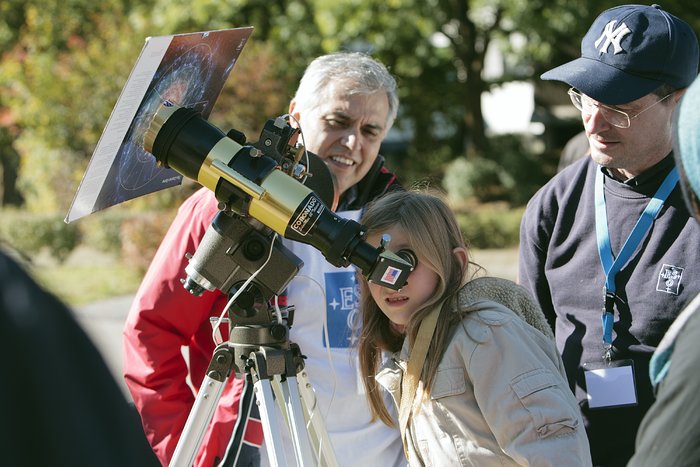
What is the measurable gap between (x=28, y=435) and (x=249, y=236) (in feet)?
4.18

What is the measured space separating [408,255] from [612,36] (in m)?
0.98

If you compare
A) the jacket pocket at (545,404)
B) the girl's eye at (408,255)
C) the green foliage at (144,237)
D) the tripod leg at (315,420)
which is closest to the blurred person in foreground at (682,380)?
the jacket pocket at (545,404)

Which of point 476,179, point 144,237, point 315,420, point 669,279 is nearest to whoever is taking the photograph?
point 315,420

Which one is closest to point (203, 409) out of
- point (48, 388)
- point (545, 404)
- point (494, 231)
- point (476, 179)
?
point (545, 404)

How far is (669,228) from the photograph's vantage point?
2.56 metres

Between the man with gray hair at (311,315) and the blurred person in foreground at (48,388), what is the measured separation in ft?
4.36

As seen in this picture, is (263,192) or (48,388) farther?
(263,192)

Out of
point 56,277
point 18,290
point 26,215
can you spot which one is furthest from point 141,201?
point 18,290

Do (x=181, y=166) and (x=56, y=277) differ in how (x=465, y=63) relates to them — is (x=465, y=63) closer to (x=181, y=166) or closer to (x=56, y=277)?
(x=56, y=277)

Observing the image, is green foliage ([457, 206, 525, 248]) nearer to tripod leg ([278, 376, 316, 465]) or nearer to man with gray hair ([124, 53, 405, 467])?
man with gray hair ([124, 53, 405, 467])

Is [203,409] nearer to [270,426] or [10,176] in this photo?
[270,426]

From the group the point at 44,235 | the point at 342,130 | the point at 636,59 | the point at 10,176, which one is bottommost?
the point at 636,59

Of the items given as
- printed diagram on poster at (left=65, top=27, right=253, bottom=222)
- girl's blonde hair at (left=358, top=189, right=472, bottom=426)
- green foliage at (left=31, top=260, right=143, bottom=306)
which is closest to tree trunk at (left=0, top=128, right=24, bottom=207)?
green foliage at (left=31, top=260, right=143, bottom=306)

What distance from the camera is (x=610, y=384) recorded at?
2.60 m
